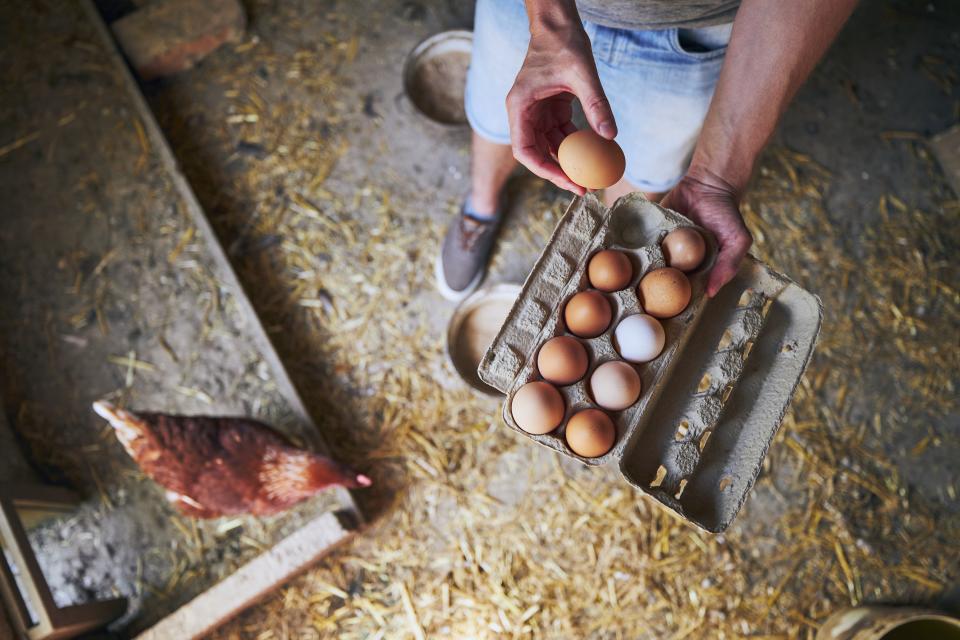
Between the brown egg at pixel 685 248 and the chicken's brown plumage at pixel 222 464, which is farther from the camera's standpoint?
the chicken's brown plumage at pixel 222 464

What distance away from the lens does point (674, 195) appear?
1.55 meters

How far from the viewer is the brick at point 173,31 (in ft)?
9.25

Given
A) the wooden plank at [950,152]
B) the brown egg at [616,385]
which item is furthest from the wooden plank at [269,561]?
the wooden plank at [950,152]

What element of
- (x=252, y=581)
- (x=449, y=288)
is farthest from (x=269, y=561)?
(x=449, y=288)

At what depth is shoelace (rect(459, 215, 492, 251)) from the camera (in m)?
2.53

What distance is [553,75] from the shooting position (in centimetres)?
133

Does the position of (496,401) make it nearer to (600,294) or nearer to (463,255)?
(463,255)

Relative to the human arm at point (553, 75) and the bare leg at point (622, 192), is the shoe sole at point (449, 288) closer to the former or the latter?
the bare leg at point (622, 192)

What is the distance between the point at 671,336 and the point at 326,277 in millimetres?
1649

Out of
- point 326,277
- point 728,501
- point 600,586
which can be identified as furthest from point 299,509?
point 728,501

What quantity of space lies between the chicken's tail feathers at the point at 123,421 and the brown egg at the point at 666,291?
65.9 inches

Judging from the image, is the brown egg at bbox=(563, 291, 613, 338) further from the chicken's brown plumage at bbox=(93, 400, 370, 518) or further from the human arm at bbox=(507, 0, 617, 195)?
the chicken's brown plumage at bbox=(93, 400, 370, 518)

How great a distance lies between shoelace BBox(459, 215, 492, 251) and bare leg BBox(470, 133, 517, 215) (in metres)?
0.05

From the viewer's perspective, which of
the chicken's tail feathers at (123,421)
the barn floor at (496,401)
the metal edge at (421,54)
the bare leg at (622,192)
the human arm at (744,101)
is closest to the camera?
the human arm at (744,101)
